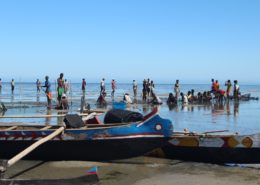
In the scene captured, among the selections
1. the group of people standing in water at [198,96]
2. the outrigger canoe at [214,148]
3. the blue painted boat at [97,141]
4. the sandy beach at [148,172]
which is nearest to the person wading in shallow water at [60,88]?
the group of people standing in water at [198,96]

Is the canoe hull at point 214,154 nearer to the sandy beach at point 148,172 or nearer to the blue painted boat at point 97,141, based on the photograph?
the sandy beach at point 148,172

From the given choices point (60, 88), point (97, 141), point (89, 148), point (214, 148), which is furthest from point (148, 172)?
point (60, 88)

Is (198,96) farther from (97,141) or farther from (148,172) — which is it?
(148,172)

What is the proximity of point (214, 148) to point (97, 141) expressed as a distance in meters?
2.94

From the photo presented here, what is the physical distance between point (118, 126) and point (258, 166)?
11.9ft

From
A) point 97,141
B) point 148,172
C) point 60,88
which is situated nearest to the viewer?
point 148,172

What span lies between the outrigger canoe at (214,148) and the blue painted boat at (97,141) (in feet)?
2.52

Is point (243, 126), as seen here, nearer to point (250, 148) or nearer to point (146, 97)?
point (250, 148)

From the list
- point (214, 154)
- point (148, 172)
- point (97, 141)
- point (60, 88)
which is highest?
point (60, 88)

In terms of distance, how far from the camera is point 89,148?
11.6m

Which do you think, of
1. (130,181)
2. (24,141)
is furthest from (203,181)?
(24,141)

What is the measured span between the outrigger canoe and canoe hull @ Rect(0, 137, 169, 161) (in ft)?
2.52

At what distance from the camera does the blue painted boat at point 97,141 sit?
1118 cm

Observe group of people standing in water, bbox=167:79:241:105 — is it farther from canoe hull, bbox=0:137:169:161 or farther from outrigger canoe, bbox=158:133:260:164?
canoe hull, bbox=0:137:169:161
